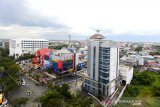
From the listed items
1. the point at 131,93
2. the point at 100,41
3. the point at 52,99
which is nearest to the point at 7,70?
the point at 52,99

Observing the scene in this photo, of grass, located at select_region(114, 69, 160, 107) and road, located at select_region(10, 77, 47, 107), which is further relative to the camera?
road, located at select_region(10, 77, 47, 107)

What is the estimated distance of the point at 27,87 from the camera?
2298cm

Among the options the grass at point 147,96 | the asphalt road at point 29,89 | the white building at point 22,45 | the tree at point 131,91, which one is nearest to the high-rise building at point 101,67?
the tree at point 131,91

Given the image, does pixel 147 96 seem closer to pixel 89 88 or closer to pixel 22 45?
pixel 89 88

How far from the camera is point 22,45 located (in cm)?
5388

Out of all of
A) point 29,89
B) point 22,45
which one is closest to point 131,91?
point 29,89

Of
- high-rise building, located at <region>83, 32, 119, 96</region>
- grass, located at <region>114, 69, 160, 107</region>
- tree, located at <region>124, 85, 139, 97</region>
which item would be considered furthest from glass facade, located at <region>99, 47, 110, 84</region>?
grass, located at <region>114, 69, 160, 107</region>

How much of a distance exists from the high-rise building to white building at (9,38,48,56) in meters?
33.3

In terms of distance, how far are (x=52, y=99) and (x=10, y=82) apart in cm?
829

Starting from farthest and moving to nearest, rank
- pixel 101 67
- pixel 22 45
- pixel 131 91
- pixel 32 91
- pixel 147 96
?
pixel 22 45, pixel 131 91, pixel 32 91, pixel 147 96, pixel 101 67

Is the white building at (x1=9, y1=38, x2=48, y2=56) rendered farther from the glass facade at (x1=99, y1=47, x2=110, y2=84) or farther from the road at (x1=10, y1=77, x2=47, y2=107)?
the glass facade at (x1=99, y1=47, x2=110, y2=84)

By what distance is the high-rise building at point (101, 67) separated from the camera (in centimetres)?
1973

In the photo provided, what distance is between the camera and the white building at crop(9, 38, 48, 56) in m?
51.3

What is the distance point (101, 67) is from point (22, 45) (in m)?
40.3
